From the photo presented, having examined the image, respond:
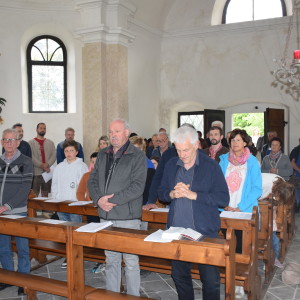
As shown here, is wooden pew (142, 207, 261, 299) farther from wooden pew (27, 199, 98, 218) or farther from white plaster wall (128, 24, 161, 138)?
white plaster wall (128, 24, 161, 138)

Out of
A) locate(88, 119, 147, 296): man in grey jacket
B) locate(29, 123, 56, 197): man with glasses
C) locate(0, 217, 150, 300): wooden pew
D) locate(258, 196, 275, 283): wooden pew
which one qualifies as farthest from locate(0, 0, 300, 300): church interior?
locate(0, 217, 150, 300): wooden pew

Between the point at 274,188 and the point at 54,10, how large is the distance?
27.5 feet

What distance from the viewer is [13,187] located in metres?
Answer: 4.32

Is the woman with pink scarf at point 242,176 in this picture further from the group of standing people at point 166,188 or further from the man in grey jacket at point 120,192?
the man in grey jacket at point 120,192

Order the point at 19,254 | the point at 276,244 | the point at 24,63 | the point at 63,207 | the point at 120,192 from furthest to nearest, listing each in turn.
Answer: the point at 24,63 < the point at 276,244 < the point at 63,207 < the point at 19,254 < the point at 120,192

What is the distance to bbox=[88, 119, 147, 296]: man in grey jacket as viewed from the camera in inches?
142

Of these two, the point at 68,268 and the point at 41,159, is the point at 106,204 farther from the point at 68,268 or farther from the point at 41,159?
the point at 41,159

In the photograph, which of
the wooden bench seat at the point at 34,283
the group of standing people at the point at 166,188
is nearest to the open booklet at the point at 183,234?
the group of standing people at the point at 166,188

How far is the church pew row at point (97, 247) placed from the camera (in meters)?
2.86

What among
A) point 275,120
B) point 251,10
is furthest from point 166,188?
point 251,10

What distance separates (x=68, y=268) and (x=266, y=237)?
99.7 inches

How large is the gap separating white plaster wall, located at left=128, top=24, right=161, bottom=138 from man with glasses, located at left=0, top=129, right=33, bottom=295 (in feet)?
25.4

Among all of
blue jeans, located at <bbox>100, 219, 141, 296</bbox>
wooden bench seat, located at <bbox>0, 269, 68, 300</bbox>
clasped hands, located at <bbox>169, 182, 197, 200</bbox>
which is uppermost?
clasped hands, located at <bbox>169, 182, 197, 200</bbox>

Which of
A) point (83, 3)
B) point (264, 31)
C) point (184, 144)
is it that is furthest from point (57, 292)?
point (264, 31)
